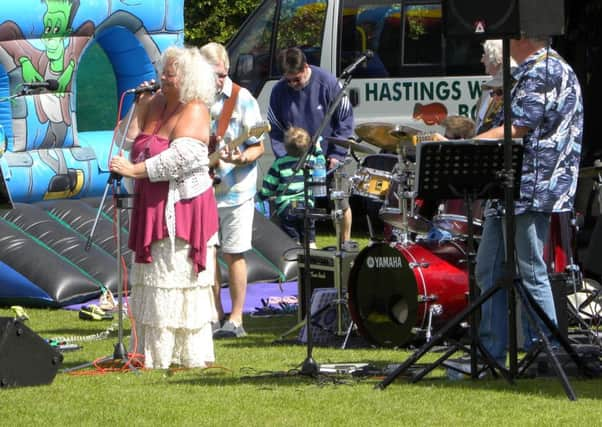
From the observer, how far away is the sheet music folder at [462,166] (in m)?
6.96

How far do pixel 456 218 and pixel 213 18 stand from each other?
1520cm

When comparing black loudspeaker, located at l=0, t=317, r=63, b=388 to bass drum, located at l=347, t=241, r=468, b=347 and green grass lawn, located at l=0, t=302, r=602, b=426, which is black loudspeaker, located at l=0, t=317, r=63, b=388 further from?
bass drum, located at l=347, t=241, r=468, b=347

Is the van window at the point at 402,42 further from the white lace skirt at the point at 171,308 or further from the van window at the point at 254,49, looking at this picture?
the white lace skirt at the point at 171,308

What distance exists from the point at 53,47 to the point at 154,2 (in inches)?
50.0

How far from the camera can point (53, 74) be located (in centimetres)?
1305

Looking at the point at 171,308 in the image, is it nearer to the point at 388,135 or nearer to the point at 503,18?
the point at 388,135

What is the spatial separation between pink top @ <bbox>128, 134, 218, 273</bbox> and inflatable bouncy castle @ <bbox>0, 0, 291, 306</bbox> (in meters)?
3.01

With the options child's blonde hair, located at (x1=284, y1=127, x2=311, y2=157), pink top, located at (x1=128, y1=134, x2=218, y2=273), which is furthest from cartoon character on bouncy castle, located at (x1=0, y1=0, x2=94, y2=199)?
pink top, located at (x1=128, y1=134, x2=218, y2=273)

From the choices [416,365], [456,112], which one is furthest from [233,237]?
[456,112]

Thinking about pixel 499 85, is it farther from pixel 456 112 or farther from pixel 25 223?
pixel 456 112

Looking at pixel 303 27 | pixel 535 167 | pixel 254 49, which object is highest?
pixel 303 27

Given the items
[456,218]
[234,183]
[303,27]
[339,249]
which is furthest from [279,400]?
[303,27]

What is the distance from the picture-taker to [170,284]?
7.91m

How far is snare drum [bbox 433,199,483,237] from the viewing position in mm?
8625
